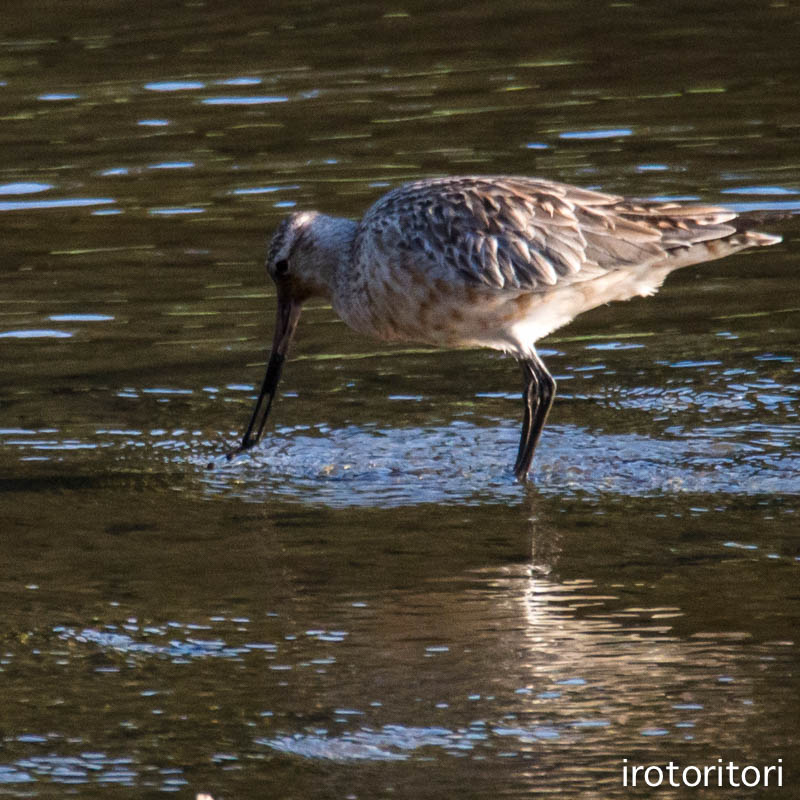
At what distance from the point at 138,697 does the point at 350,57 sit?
1019cm

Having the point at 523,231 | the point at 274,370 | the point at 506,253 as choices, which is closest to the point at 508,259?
the point at 506,253

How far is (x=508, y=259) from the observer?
25.8 ft

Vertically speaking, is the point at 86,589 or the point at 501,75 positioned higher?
the point at 501,75

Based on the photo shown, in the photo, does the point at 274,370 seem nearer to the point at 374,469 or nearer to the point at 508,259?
the point at 374,469

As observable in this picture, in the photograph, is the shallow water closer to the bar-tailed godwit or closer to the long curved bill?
the long curved bill

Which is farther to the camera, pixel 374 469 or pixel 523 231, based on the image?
pixel 523 231

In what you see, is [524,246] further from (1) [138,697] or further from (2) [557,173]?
(2) [557,173]

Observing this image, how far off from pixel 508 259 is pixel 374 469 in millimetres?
1065

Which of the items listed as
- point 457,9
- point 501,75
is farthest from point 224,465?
point 457,9

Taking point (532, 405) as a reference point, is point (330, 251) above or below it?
above

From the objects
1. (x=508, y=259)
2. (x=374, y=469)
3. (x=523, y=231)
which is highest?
(x=523, y=231)

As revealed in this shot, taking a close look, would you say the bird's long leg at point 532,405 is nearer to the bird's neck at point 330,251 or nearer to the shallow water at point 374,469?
the shallow water at point 374,469

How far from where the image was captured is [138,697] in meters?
5.53

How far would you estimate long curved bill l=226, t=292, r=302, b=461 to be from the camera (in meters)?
7.94
